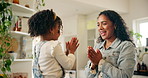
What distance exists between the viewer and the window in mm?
4133

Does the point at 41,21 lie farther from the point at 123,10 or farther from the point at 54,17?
the point at 123,10

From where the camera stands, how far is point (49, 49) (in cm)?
113

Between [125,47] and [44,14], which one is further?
[44,14]

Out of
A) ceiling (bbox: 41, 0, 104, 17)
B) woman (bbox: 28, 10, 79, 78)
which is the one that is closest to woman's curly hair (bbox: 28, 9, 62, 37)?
woman (bbox: 28, 10, 79, 78)

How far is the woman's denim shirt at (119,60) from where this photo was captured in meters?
1.02

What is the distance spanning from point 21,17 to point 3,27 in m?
0.78

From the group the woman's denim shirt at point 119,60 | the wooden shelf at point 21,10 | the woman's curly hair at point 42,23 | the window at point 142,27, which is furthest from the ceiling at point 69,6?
the woman's denim shirt at point 119,60

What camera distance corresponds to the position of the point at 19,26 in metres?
2.09

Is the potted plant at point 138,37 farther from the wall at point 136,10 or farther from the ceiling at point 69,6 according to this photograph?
the ceiling at point 69,6

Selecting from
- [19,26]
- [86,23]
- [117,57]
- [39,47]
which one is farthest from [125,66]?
[86,23]

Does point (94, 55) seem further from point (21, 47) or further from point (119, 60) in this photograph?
point (21, 47)

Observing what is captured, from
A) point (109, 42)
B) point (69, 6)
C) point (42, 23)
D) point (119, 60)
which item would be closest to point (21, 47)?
point (42, 23)

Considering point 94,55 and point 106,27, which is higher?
point 106,27

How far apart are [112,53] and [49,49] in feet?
1.36
